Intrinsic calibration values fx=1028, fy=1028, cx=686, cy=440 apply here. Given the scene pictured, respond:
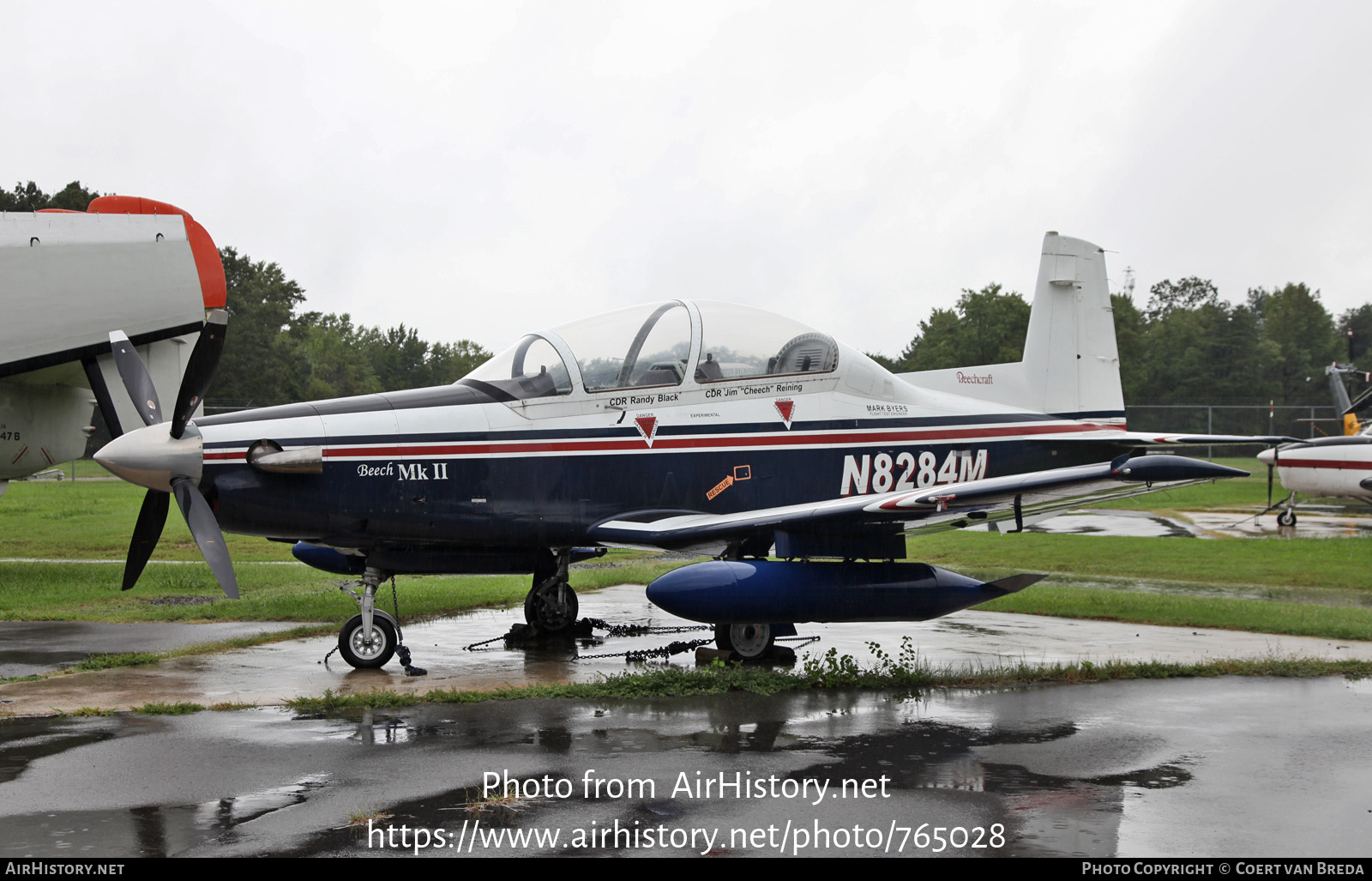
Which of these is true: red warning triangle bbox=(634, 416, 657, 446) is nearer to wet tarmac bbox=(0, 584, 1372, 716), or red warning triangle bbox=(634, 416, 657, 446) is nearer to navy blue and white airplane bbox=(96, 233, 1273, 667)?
navy blue and white airplane bbox=(96, 233, 1273, 667)

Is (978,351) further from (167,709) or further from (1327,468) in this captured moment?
(167,709)

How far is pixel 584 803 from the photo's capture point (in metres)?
5.00

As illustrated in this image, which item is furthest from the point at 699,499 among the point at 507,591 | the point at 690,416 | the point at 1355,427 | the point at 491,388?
the point at 1355,427

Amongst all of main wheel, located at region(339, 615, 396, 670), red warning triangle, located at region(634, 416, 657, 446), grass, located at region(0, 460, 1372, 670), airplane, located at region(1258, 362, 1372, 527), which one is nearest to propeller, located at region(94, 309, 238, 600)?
main wheel, located at region(339, 615, 396, 670)

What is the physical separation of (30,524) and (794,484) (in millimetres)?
20909

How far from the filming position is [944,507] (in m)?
7.34

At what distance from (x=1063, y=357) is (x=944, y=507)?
3.87 m

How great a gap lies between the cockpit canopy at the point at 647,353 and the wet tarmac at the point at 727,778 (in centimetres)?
277

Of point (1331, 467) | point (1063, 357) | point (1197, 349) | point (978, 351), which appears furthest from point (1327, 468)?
point (1197, 349)

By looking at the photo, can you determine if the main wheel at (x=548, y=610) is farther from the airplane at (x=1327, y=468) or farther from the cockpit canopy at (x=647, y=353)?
the airplane at (x=1327, y=468)

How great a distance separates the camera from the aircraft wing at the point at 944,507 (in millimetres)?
6630

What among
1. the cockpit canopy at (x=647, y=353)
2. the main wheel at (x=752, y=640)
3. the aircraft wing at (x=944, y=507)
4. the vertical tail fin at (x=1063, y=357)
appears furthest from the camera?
the vertical tail fin at (x=1063, y=357)

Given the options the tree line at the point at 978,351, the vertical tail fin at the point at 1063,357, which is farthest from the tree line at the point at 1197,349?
the vertical tail fin at the point at 1063,357

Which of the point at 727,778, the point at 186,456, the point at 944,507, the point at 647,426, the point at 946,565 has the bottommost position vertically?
the point at 946,565
